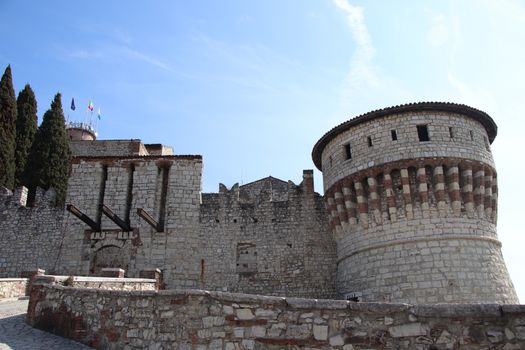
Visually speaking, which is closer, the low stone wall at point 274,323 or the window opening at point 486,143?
the low stone wall at point 274,323

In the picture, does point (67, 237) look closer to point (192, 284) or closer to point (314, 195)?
point (192, 284)

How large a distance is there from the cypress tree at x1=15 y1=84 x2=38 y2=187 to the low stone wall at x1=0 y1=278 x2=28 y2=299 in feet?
37.6

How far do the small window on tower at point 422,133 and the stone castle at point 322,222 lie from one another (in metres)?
0.09

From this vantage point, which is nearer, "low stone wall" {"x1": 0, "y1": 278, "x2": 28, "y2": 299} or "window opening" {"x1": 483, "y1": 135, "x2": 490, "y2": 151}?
"low stone wall" {"x1": 0, "y1": 278, "x2": 28, "y2": 299}

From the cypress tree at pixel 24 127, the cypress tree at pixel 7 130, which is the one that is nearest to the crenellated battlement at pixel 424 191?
the cypress tree at pixel 7 130

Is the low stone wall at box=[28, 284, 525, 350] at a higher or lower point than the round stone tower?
lower

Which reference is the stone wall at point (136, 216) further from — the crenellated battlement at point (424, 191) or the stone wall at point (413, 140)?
the crenellated battlement at point (424, 191)

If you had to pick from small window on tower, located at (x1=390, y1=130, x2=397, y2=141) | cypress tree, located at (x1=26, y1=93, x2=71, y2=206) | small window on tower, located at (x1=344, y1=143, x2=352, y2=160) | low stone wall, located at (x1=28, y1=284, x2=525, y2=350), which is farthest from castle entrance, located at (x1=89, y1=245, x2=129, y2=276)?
small window on tower, located at (x1=390, y1=130, x2=397, y2=141)

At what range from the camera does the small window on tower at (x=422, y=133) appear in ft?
45.9

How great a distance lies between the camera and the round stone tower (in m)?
12.7

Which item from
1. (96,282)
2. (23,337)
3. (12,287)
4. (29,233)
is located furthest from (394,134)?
(29,233)

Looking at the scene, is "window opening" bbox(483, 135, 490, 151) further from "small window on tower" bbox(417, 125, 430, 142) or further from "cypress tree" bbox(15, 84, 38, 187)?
"cypress tree" bbox(15, 84, 38, 187)

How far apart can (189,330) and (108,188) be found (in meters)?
12.9

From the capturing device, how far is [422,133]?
14109 mm
